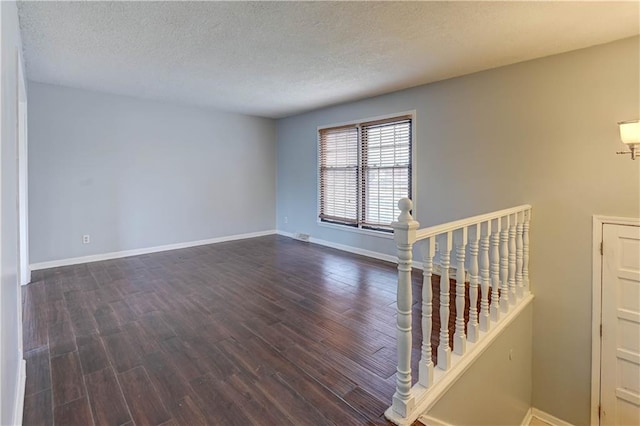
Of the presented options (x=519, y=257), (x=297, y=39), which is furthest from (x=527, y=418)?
(x=297, y=39)

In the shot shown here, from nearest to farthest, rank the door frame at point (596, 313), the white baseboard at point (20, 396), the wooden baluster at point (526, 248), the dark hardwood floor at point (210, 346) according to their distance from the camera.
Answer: the white baseboard at point (20, 396)
the dark hardwood floor at point (210, 346)
the door frame at point (596, 313)
the wooden baluster at point (526, 248)

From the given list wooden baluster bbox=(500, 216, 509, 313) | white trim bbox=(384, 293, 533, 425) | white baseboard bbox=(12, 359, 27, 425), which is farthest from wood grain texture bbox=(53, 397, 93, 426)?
wooden baluster bbox=(500, 216, 509, 313)

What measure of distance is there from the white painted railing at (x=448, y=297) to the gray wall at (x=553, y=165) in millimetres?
378

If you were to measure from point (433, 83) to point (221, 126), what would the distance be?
3.77m

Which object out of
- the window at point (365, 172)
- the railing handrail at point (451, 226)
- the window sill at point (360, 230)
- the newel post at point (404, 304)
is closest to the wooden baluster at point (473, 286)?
the railing handrail at point (451, 226)

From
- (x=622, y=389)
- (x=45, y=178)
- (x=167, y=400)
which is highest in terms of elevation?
(x=45, y=178)

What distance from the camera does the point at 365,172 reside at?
16.6ft

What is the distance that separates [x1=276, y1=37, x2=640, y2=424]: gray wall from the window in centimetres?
54

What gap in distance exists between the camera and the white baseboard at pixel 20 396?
4.99 feet

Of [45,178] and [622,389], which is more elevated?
[45,178]

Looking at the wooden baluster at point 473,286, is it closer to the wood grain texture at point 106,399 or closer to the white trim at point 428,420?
the white trim at point 428,420

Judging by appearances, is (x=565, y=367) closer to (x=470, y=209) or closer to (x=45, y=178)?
(x=470, y=209)

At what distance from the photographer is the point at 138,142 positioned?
4.99m

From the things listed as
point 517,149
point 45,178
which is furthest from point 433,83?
point 45,178
